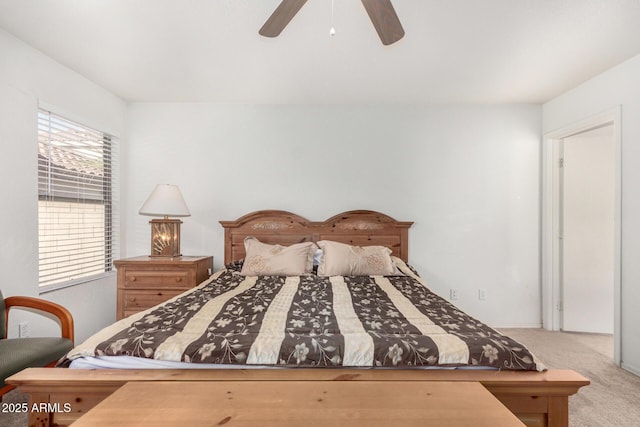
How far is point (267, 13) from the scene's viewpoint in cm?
207

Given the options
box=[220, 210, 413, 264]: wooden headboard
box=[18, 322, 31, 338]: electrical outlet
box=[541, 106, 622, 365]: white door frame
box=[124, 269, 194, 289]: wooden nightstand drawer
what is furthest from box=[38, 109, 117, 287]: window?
box=[541, 106, 622, 365]: white door frame

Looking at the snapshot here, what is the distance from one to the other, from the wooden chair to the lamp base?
129 centimetres

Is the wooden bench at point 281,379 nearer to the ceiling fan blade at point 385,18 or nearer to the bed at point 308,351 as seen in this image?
the bed at point 308,351

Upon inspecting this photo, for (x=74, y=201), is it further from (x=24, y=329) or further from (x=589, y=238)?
(x=589, y=238)

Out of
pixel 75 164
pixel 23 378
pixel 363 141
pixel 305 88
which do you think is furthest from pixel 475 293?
pixel 75 164

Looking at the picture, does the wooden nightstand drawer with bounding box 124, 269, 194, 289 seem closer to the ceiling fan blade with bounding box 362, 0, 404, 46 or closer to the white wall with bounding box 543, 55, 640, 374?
the ceiling fan blade with bounding box 362, 0, 404, 46

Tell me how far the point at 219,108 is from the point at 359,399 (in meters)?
3.25

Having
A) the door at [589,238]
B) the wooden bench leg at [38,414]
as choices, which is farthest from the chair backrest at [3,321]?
the door at [589,238]

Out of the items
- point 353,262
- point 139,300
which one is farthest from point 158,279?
point 353,262

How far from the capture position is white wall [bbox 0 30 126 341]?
2316mm

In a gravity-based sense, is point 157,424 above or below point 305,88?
below

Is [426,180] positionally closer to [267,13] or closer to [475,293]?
[475,293]

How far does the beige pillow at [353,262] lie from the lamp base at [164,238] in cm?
148

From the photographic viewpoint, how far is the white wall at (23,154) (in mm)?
2316
